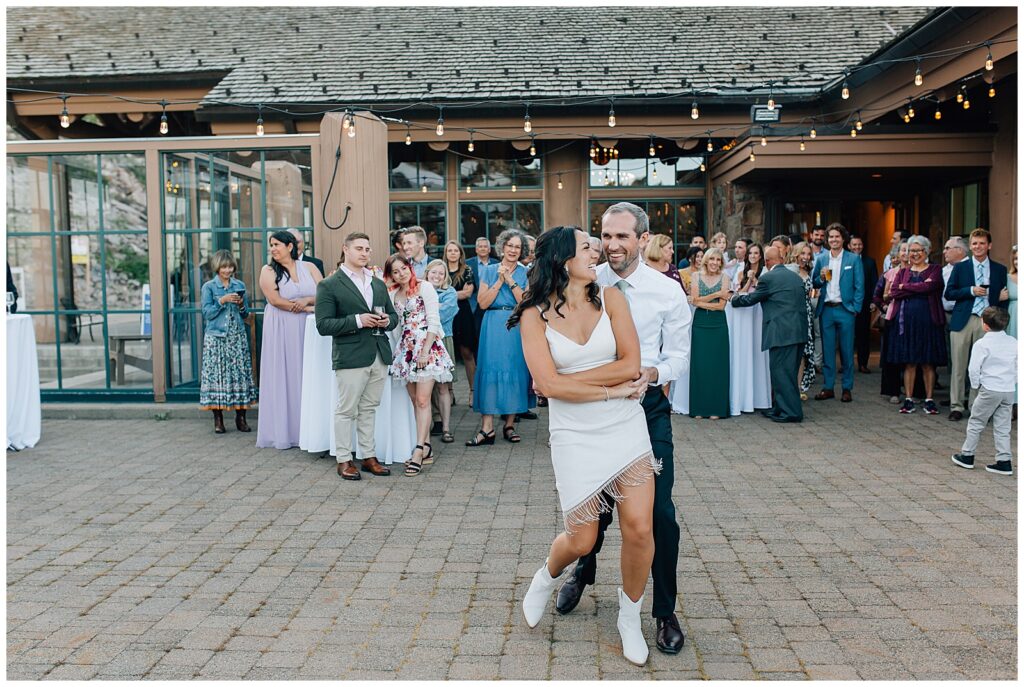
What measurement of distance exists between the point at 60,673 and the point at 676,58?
13.6 m

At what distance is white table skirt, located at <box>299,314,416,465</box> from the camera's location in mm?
7547

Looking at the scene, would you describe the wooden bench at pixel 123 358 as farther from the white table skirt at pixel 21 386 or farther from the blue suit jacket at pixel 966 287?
the blue suit jacket at pixel 966 287

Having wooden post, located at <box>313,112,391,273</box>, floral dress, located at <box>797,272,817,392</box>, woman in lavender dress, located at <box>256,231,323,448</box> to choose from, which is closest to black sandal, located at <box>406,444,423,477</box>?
woman in lavender dress, located at <box>256,231,323,448</box>

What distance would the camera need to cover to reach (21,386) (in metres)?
8.27

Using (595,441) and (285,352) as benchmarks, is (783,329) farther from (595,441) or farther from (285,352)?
(595,441)

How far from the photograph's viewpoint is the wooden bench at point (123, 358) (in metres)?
10.0

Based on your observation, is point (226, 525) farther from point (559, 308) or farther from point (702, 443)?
point (702, 443)

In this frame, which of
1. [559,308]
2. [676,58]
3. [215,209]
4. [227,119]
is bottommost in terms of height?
[559,308]

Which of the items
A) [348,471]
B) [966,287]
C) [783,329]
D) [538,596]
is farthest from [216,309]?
[966,287]

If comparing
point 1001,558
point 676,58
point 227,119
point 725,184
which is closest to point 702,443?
point 1001,558

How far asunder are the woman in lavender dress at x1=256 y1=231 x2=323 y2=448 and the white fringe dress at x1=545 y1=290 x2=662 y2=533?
4.86m

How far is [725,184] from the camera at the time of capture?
1388 cm

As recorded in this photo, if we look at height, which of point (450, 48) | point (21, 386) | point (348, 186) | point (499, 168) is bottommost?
point (21, 386)

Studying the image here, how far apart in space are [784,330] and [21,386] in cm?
724
